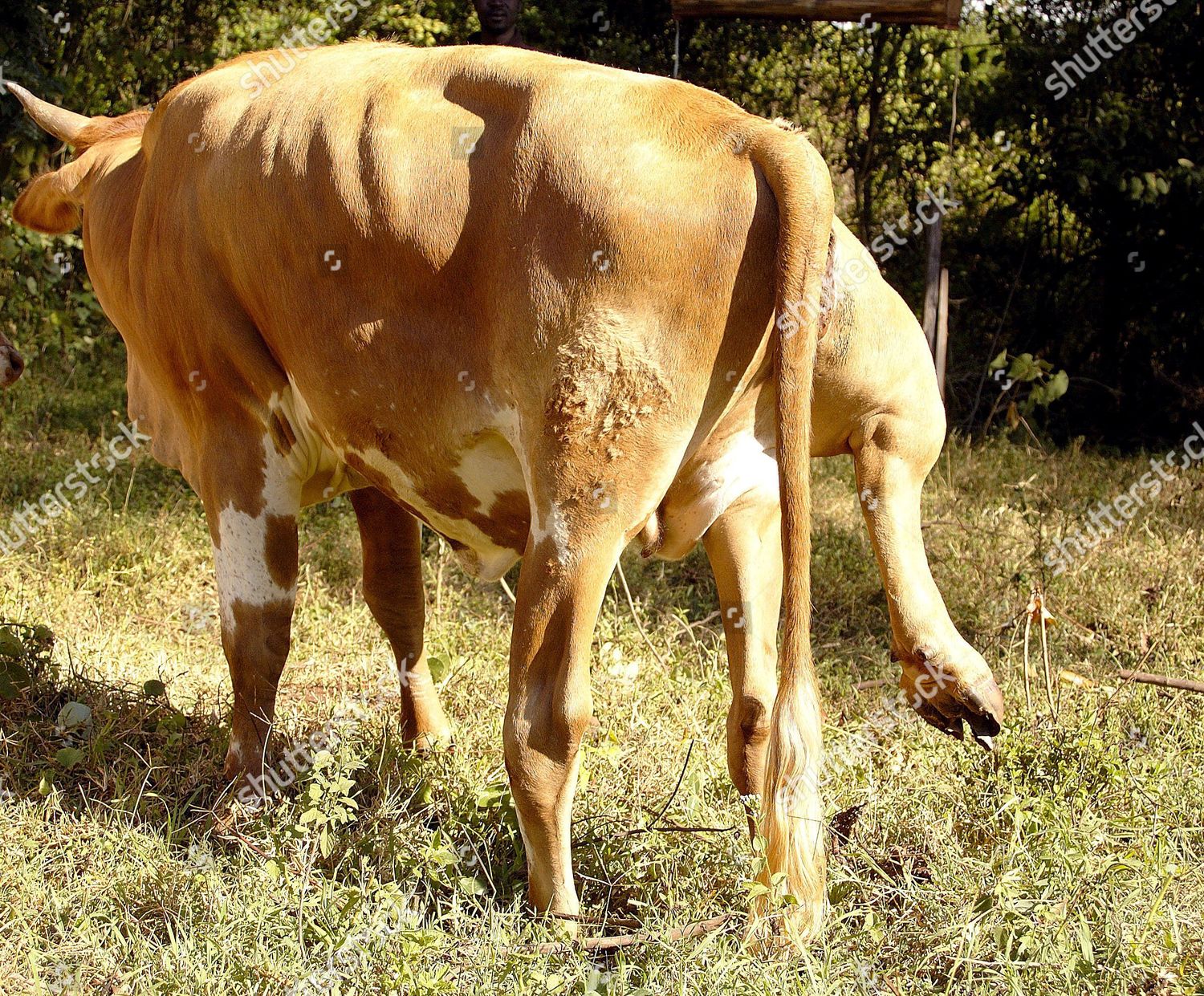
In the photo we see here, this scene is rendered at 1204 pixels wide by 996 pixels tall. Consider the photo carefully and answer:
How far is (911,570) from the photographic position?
122 inches

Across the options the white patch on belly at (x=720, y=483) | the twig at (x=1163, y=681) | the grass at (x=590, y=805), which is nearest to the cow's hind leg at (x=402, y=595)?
the grass at (x=590, y=805)

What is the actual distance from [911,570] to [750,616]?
45 cm

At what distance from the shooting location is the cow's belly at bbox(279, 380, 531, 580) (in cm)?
288

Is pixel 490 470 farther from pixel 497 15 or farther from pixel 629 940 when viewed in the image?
pixel 497 15

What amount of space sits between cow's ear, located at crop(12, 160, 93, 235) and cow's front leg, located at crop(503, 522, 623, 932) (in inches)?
86.8

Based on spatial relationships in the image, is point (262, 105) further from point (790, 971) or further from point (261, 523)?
point (790, 971)

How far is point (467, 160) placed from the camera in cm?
271

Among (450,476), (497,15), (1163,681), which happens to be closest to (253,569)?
(450,476)

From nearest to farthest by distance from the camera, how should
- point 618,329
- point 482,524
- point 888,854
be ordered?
point 618,329, point 482,524, point 888,854

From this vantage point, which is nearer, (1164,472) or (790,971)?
(790,971)

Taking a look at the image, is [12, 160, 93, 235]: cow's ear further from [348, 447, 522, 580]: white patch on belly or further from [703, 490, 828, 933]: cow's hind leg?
[703, 490, 828, 933]: cow's hind leg

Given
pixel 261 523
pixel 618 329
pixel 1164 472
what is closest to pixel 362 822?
pixel 261 523

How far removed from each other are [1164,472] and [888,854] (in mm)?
4353

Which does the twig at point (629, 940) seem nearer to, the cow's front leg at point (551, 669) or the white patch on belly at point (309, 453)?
the cow's front leg at point (551, 669)
